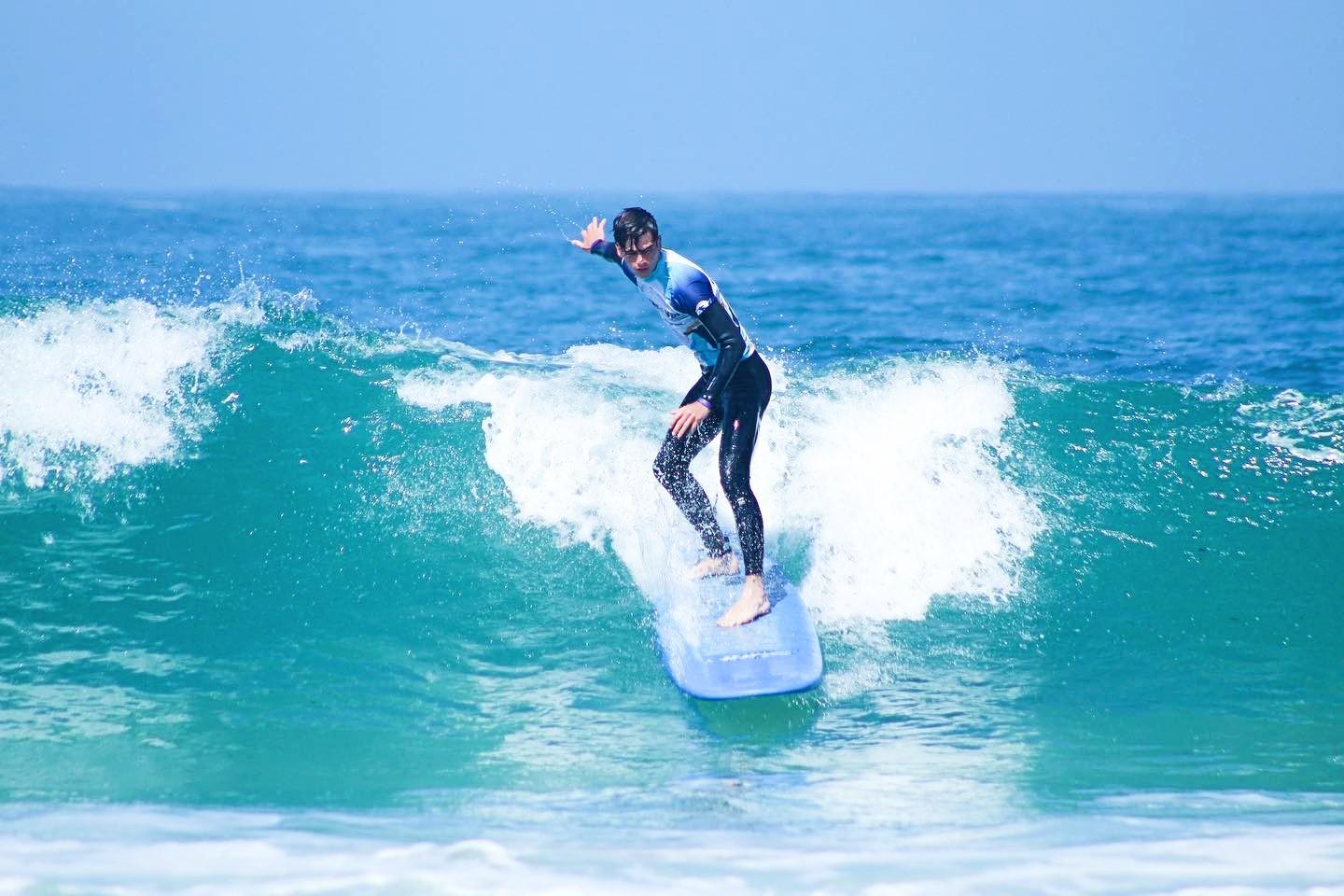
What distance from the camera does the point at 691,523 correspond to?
5.41 metres

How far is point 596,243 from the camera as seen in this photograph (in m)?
5.29

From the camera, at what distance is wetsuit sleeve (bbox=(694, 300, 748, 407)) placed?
4770 millimetres

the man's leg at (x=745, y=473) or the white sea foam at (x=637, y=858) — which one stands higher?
the man's leg at (x=745, y=473)

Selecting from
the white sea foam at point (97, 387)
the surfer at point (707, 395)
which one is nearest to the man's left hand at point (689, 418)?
the surfer at point (707, 395)

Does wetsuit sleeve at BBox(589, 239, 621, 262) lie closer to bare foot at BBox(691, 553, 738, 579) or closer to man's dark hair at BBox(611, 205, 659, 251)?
man's dark hair at BBox(611, 205, 659, 251)

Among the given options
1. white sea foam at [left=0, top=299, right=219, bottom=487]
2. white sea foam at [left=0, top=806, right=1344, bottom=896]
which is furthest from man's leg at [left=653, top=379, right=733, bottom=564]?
white sea foam at [left=0, top=299, right=219, bottom=487]

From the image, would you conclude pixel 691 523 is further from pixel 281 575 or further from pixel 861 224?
pixel 861 224

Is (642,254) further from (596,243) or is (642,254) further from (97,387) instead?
(97,387)

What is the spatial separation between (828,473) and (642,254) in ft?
8.44

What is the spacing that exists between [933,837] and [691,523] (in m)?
2.14

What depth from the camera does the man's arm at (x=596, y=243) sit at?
525cm

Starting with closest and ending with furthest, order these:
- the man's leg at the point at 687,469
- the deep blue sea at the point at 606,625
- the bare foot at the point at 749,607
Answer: the deep blue sea at the point at 606,625, the bare foot at the point at 749,607, the man's leg at the point at 687,469

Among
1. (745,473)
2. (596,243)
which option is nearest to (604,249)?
(596,243)

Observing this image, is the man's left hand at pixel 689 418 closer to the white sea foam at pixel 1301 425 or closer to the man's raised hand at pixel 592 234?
the man's raised hand at pixel 592 234
